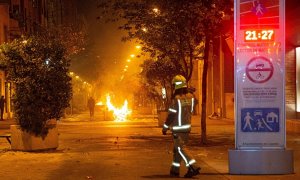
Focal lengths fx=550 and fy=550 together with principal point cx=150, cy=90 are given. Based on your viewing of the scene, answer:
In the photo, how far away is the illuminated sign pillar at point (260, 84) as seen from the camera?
34.8 ft

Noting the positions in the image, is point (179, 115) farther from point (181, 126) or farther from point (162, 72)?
point (162, 72)

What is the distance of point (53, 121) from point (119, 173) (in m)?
5.34

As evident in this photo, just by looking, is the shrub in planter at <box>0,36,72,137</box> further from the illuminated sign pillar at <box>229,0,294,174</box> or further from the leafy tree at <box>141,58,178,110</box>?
the leafy tree at <box>141,58,178,110</box>

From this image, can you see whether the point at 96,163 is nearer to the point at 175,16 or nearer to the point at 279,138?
the point at 279,138

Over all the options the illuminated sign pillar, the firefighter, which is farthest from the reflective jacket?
the illuminated sign pillar

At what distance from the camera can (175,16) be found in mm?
17672

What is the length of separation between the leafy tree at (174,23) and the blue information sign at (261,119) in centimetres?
635

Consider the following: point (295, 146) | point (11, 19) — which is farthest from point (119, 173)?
point (11, 19)

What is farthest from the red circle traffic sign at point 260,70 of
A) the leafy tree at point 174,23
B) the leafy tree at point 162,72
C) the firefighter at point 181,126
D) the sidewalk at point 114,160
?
the leafy tree at point 162,72

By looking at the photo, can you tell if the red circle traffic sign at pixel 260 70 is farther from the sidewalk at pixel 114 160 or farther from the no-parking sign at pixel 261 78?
the sidewalk at pixel 114 160

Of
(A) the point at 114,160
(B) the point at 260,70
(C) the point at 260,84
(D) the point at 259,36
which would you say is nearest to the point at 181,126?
(C) the point at 260,84

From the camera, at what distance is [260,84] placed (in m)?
10.6

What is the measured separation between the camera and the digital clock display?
10656 millimetres

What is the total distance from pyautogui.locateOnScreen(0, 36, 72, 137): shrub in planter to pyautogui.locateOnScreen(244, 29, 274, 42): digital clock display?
6.89 m
